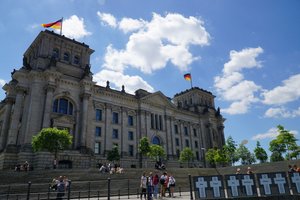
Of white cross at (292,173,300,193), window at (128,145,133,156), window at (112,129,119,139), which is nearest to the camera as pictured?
white cross at (292,173,300,193)

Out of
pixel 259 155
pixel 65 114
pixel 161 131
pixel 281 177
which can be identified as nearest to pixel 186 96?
pixel 161 131

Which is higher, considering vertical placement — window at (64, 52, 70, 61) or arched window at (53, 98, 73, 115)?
window at (64, 52, 70, 61)

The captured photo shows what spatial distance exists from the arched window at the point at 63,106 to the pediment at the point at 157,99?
17.7 meters

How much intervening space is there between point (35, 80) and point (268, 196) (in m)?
39.3

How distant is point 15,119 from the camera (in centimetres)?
3984

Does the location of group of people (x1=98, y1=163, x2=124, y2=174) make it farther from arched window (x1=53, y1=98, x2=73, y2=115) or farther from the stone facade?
arched window (x1=53, y1=98, x2=73, y2=115)

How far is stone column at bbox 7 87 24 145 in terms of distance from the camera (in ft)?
126

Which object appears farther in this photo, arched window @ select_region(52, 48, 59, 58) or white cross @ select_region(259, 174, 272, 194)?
arched window @ select_region(52, 48, 59, 58)

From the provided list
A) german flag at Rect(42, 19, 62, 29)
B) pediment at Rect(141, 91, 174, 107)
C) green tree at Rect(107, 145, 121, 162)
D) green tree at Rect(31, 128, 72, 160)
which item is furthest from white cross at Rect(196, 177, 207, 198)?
pediment at Rect(141, 91, 174, 107)

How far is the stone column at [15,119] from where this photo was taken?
126ft

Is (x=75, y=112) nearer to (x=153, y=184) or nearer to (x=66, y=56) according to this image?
(x=66, y=56)

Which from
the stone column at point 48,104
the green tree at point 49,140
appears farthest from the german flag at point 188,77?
the green tree at point 49,140

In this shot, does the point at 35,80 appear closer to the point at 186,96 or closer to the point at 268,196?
the point at 268,196

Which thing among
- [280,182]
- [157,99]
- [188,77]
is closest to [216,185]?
[280,182]
